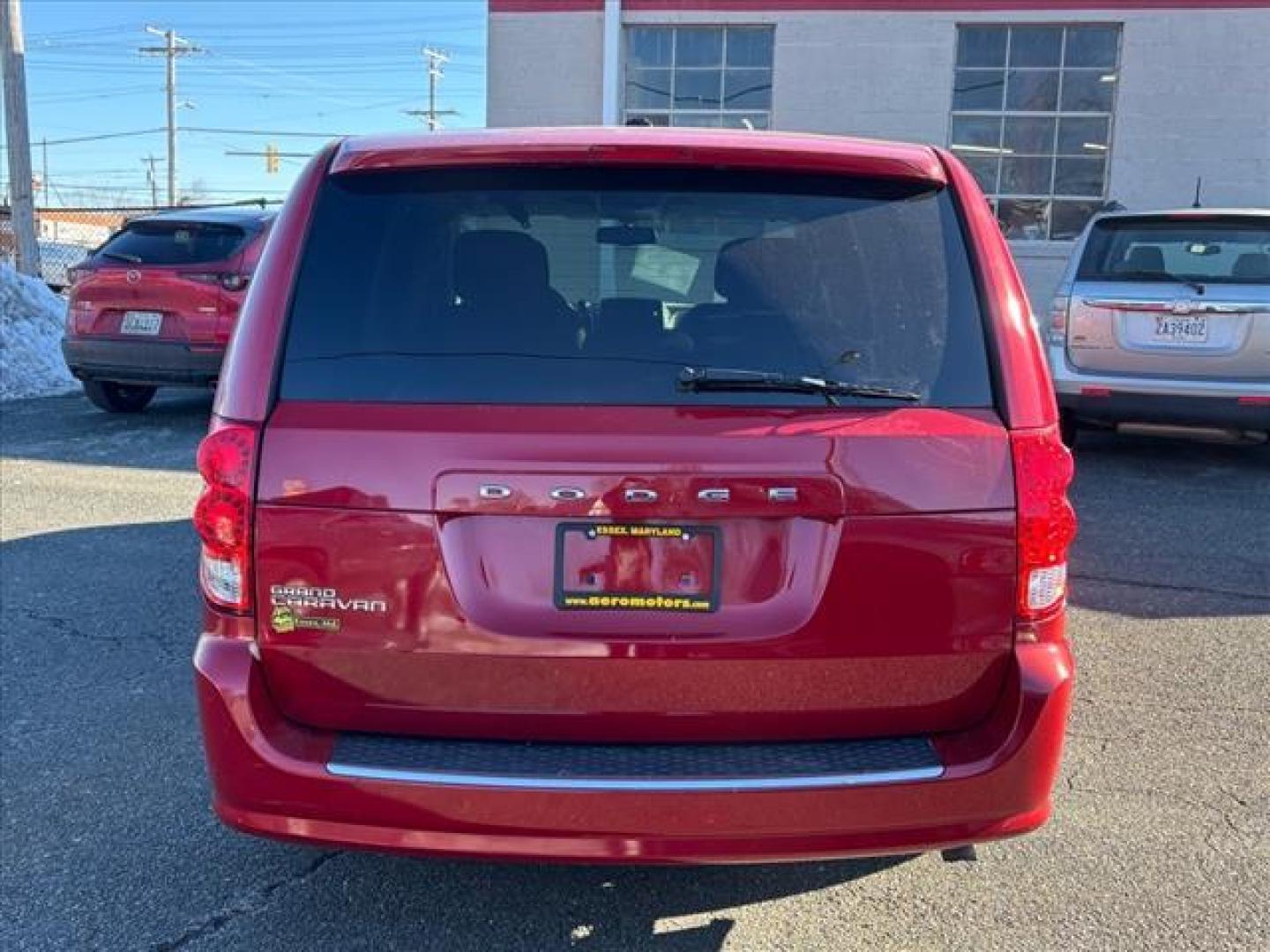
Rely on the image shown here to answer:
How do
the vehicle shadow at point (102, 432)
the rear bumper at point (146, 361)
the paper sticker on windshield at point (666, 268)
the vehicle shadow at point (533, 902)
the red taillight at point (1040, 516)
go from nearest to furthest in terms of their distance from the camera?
the red taillight at point (1040, 516), the paper sticker on windshield at point (666, 268), the vehicle shadow at point (533, 902), the vehicle shadow at point (102, 432), the rear bumper at point (146, 361)

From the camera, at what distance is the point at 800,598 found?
2287 millimetres

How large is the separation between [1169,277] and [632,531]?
6.52 meters

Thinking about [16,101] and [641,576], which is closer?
[641,576]

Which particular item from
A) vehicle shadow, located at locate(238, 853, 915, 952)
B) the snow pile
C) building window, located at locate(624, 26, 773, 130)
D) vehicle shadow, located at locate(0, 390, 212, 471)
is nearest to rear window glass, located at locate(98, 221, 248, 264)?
vehicle shadow, located at locate(0, 390, 212, 471)

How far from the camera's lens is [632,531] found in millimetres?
2262

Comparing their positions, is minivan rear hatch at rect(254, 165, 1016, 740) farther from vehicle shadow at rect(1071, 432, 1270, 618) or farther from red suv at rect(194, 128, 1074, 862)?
vehicle shadow at rect(1071, 432, 1270, 618)

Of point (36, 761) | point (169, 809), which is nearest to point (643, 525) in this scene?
point (169, 809)

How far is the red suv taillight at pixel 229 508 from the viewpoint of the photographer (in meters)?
2.32

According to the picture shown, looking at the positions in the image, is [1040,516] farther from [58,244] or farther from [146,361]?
[58,244]

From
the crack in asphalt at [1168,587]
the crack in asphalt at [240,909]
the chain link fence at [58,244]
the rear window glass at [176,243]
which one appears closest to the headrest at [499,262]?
the crack in asphalt at [240,909]

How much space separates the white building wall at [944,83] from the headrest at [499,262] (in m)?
11.5

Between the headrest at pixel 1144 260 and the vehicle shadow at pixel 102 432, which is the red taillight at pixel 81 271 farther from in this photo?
the headrest at pixel 1144 260

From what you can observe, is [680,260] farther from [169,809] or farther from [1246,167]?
[1246,167]

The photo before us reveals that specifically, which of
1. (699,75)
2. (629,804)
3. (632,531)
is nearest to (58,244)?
(699,75)
